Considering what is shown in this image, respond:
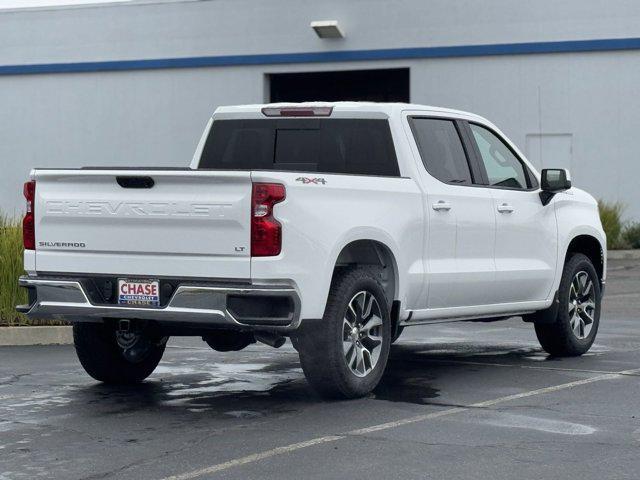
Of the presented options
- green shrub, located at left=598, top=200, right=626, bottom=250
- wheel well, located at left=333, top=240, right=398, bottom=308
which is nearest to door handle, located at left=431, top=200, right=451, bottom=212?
wheel well, located at left=333, top=240, right=398, bottom=308

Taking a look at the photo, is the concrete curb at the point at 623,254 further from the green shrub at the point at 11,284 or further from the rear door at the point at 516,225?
the rear door at the point at 516,225

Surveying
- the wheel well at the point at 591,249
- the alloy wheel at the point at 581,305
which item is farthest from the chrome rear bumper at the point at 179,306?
the wheel well at the point at 591,249

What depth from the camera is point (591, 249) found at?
40.7 ft

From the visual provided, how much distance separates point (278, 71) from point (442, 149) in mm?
25133

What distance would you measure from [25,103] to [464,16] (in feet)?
42.8

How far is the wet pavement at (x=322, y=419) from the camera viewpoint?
7.10 metres

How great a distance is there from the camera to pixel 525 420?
843cm

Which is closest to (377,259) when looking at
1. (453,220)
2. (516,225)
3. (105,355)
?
(453,220)

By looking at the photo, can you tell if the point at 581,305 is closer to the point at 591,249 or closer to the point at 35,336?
the point at 591,249

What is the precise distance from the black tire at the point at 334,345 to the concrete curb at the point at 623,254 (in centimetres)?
1913

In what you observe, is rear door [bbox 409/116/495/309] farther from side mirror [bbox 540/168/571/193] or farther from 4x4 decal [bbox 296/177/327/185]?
4x4 decal [bbox 296/177/327/185]

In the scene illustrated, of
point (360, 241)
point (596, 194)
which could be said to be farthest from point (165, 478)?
point (596, 194)

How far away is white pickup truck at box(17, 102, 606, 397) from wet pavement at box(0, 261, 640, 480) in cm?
43

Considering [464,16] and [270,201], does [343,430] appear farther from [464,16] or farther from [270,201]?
[464,16]
